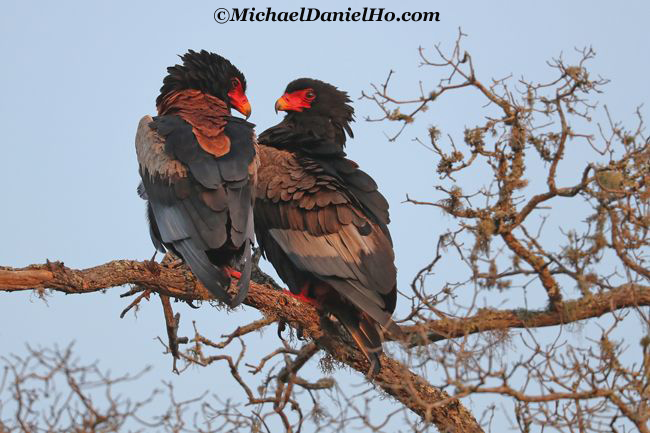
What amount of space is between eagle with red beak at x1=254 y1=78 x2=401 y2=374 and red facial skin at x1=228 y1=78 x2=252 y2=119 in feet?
1.57

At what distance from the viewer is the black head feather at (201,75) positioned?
7.00m

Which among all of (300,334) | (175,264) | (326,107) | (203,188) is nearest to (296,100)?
(326,107)

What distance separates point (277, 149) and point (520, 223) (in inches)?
90.1

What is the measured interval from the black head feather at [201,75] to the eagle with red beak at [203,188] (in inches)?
13.0

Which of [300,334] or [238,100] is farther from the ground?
[238,100]

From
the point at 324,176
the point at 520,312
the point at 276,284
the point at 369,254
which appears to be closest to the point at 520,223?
the point at 520,312

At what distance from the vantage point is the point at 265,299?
18.5 feet

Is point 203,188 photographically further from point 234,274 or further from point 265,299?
point 265,299

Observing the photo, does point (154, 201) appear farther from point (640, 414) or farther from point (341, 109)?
point (640, 414)

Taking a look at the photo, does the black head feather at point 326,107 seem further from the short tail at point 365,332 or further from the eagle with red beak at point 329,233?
the short tail at point 365,332

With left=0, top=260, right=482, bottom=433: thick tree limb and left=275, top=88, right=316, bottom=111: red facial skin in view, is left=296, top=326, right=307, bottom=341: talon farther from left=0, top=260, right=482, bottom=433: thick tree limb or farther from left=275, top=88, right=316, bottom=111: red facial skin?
left=275, top=88, right=316, bottom=111: red facial skin

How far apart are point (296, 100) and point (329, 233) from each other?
5.52 feet

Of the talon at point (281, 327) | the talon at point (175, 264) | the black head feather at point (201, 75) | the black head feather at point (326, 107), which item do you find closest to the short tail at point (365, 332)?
the talon at point (281, 327)

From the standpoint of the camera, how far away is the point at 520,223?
5.15 meters
